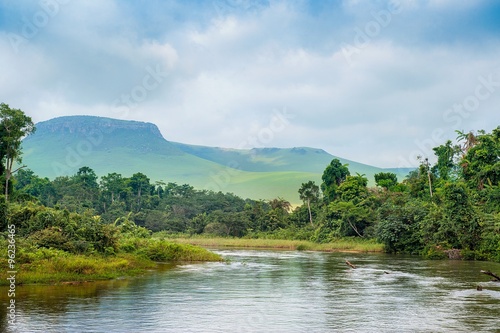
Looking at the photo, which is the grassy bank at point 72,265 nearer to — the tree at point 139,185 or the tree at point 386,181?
the tree at point 386,181

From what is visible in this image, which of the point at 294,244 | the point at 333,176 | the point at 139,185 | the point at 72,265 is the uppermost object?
the point at 139,185

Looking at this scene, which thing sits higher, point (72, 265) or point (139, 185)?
point (139, 185)

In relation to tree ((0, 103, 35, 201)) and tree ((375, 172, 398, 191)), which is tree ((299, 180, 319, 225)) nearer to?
tree ((375, 172, 398, 191))

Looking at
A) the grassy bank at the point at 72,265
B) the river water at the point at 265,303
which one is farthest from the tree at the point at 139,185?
the river water at the point at 265,303

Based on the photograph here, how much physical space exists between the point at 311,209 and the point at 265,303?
62.4 m

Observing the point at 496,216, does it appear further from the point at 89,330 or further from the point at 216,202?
the point at 216,202

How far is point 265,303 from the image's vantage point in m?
20.8

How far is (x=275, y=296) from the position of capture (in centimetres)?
2281

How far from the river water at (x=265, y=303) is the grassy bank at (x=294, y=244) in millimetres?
25689

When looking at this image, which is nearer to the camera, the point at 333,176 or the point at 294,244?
the point at 294,244

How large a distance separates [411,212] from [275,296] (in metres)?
32.1

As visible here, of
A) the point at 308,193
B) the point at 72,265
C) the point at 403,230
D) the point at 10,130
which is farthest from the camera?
the point at 308,193

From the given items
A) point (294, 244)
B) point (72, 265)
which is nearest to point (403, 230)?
point (294, 244)

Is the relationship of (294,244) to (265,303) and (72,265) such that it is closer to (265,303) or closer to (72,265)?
(72,265)
